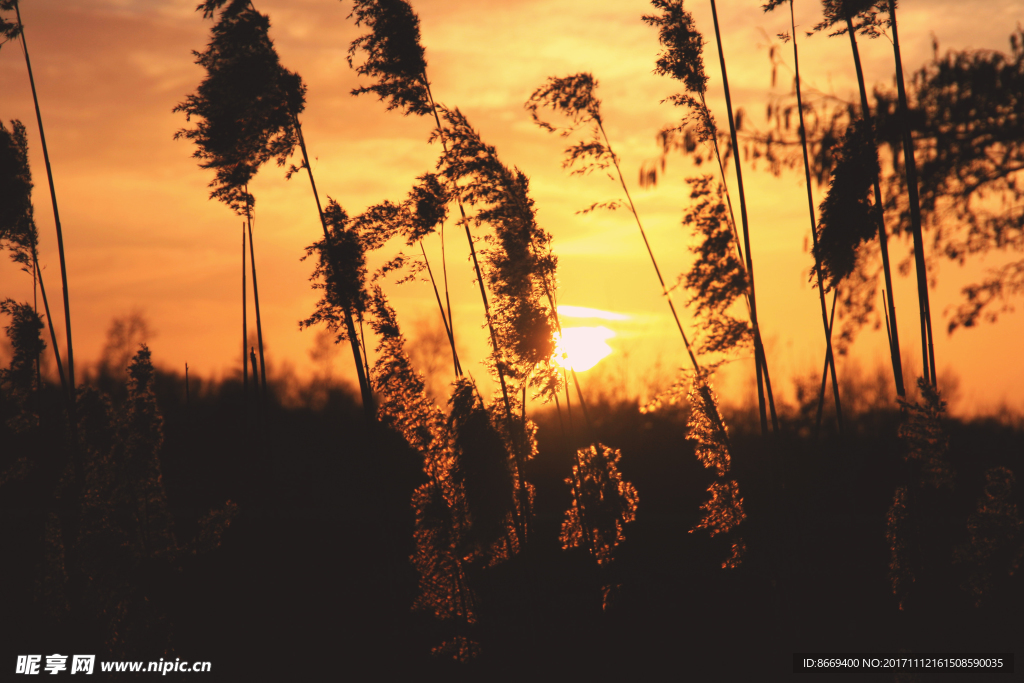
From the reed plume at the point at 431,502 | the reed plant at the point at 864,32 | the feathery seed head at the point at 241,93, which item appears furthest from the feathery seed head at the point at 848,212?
the feathery seed head at the point at 241,93

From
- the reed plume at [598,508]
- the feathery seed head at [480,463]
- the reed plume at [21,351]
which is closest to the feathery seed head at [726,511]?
the reed plume at [598,508]

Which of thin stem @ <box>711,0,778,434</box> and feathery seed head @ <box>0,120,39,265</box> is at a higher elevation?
feathery seed head @ <box>0,120,39,265</box>

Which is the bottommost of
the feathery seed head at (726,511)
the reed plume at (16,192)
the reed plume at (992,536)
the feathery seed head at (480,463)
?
the reed plume at (992,536)

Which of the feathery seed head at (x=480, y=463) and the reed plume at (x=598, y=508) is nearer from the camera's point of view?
the feathery seed head at (x=480, y=463)

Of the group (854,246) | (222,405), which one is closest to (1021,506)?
(854,246)

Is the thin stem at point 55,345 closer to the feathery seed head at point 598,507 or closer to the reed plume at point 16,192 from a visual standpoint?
the reed plume at point 16,192

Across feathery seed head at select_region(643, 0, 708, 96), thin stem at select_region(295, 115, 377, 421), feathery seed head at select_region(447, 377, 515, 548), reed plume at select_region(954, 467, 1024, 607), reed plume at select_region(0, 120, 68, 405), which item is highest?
reed plume at select_region(0, 120, 68, 405)

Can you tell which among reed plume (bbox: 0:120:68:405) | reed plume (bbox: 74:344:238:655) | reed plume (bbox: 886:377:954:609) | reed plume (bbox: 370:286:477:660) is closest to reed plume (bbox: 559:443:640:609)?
reed plume (bbox: 370:286:477:660)

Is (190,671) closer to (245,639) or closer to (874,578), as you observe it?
(245,639)

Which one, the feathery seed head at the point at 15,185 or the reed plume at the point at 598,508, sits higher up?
the feathery seed head at the point at 15,185

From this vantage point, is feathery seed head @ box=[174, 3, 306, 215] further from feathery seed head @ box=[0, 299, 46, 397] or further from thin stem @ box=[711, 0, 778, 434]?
feathery seed head @ box=[0, 299, 46, 397]

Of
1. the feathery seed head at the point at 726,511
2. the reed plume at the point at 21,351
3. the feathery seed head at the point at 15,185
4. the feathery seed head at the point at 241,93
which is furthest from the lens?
the reed plume at the point at 21,351

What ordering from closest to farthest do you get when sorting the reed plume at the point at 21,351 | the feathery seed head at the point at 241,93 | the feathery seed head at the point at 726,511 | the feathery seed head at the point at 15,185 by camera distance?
the feathery seed head at the point at 241,93 < the feathery seed head at the point at 726,511 < the feathery seed head at the point at 15,185 < the reed plume at the point at 21,351

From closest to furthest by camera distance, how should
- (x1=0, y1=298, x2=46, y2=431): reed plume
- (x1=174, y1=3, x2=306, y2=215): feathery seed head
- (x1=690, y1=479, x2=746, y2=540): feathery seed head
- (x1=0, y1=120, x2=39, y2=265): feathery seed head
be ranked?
(x1=174, y1=3, x2=306, y2=215): feathery seed head
(x1=690, y1=479, x2=746, y2=540): feathery seed head
(x1=0, y1=120, x2=39, y2=265): feathery seed head
(x1=0, y1=298, x2=46, y2=431): reed plume
